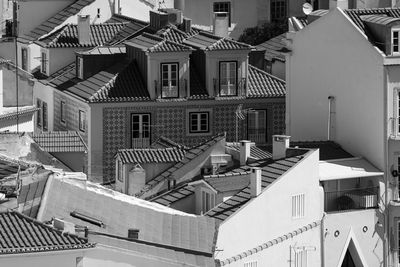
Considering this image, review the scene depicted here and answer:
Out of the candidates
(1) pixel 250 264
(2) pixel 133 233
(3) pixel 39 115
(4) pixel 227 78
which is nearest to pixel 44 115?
(3) pixel 39 115

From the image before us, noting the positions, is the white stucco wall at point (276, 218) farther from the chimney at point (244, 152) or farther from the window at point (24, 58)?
the window at point (24, 58)

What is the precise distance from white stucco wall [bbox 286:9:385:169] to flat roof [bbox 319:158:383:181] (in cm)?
30

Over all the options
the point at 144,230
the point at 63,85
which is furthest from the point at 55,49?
the point at 144,230

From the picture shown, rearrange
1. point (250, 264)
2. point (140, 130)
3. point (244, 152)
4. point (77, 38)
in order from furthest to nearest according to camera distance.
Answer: point (77, 38) → point (140, 130) → point (244, 152) → point (250, 264)

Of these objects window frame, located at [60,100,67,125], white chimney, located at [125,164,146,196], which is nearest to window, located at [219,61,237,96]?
window frame, located at [60,100,67,125]

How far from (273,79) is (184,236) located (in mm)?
27309

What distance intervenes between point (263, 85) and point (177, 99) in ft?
10.6

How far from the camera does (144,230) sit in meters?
64.2

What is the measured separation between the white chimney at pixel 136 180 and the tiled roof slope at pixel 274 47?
44.1ft

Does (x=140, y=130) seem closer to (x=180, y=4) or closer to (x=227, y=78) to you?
(x=227, y=78)

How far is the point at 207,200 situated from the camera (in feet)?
244

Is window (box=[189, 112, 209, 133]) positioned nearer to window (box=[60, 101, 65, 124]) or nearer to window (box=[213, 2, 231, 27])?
window (box=[60, 101, 65, 124])

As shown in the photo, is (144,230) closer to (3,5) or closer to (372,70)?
(372,70)

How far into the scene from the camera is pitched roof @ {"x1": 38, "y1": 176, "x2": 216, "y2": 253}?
204 feet
